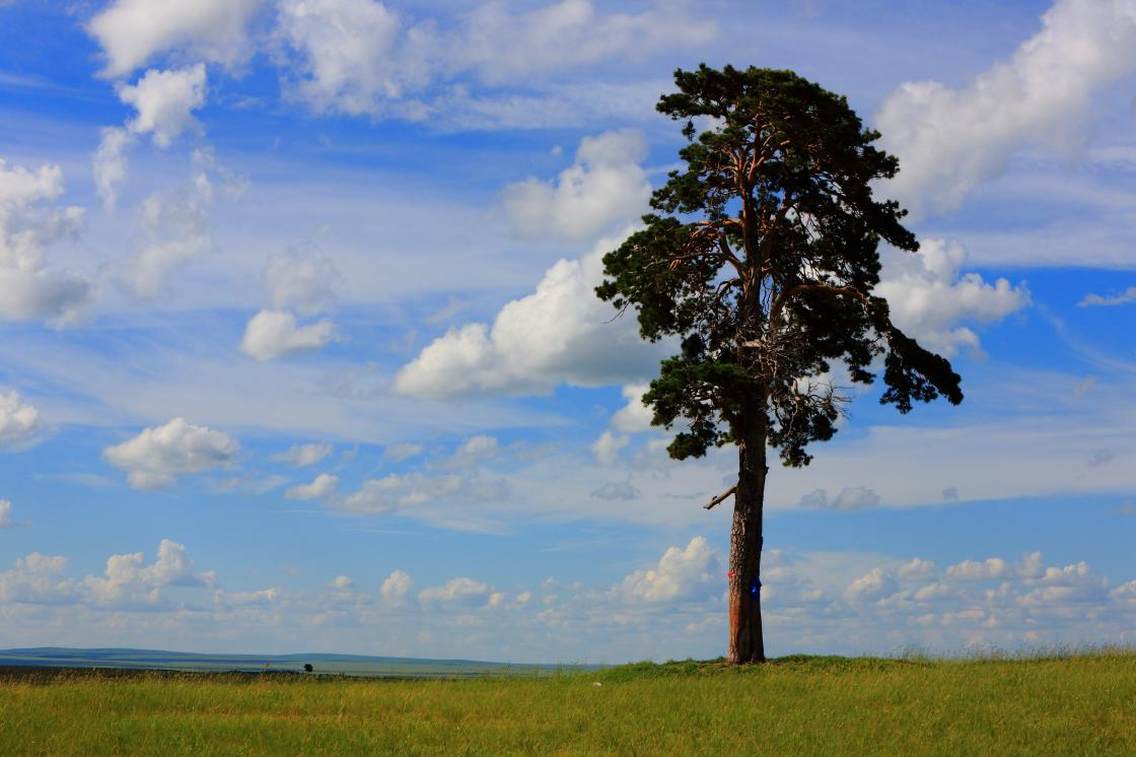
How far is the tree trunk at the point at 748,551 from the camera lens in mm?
29625

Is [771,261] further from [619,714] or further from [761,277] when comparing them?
[619,714]

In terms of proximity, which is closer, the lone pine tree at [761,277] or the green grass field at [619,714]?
the green grass field at [619,714]

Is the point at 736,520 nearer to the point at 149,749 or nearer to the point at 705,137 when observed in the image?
the point at 705,137

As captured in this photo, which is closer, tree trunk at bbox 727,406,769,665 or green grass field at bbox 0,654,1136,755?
green grass field at bbox 0,654,1136,755

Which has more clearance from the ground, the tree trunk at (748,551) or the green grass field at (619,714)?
the tree trunk at (748,551)

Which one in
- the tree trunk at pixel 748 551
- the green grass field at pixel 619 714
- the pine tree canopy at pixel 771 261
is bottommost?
the green grass field at pixel 619 714

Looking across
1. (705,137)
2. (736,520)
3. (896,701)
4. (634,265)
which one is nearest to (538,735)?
(896,701)

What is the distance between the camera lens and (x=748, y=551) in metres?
29.9

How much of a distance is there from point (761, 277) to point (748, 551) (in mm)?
7845

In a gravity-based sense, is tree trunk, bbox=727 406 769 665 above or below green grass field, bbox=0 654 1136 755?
above

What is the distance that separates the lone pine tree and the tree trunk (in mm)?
38

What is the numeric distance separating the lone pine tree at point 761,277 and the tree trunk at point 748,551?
38 mm

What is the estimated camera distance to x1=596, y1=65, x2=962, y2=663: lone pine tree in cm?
2984

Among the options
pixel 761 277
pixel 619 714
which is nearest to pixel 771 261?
pixel 761 277
